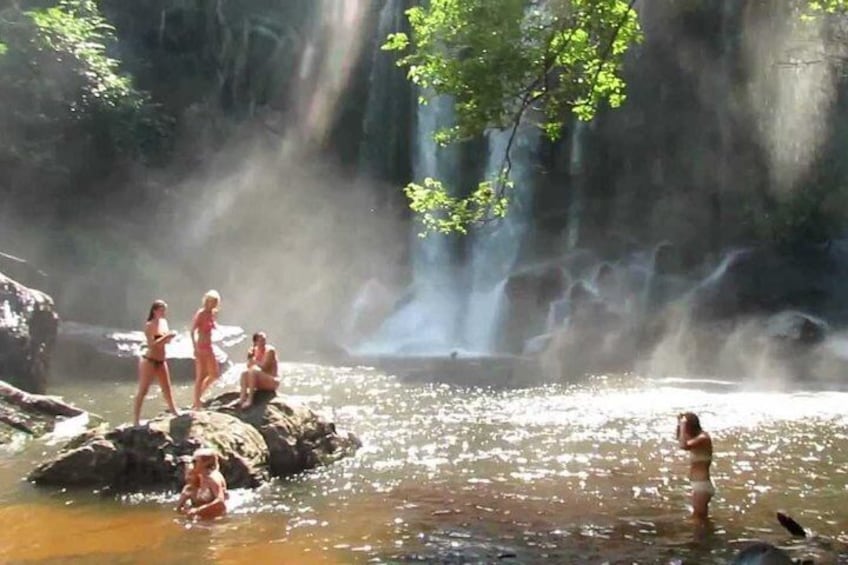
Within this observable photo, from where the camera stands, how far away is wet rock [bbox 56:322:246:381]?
68.1 feet

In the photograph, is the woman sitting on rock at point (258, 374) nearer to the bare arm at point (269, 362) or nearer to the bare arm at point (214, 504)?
the bare arm at point (269, 362)

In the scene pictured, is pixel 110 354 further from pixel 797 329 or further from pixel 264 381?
pixel 797 329

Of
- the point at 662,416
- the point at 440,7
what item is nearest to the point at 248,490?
the point at 440,7

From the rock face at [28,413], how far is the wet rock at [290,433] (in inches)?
123

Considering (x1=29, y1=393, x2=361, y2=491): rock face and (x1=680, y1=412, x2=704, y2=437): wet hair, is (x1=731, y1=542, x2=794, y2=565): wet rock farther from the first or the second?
(x1=29, y1=393, x2=361, y2=491): rock face

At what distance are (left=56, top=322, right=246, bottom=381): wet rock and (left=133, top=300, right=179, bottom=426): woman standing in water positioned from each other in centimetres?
877

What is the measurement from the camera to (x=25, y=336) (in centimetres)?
1775

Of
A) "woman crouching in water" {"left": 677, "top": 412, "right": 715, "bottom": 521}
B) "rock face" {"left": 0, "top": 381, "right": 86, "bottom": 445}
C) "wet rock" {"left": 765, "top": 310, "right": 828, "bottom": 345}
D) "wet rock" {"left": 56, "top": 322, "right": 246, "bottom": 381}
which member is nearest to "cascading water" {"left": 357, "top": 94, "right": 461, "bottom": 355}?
"wet rock" {"left": 56, "top": 322, "right": 246, "bottom": 381}

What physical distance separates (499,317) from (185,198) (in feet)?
40.9

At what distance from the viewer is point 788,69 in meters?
30.2

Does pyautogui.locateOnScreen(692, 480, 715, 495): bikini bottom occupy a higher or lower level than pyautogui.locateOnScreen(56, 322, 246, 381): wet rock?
lower

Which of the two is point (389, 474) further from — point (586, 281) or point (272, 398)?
point (586, 281)

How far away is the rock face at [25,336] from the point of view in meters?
17.5

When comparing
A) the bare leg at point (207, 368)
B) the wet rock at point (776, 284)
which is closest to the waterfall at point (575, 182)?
the wet rock at point (776, 284)
